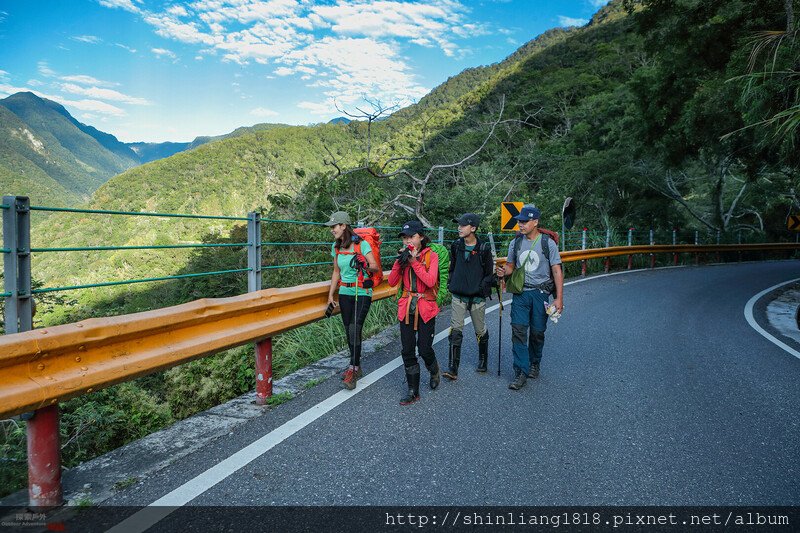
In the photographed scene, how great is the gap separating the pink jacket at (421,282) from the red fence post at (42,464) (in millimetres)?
2700

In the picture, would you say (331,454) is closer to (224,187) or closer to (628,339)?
(628,339)

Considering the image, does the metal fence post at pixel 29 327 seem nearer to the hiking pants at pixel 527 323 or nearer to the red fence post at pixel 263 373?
the red fence post at pixel 263 373

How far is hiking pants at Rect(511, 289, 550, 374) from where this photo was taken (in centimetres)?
513

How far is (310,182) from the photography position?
55.0 feet

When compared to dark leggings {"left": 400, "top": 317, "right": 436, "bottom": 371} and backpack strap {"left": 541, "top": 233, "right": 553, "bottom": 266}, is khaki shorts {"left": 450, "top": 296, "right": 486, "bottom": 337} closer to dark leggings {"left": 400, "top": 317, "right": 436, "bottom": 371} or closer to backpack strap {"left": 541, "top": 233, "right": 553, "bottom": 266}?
dark leggings {"left": 400, "top": 317, "right": 436, "bottom": 371}

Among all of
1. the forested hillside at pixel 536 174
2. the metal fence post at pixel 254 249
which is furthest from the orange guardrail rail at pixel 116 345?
the forested hillside at pixel 536 174

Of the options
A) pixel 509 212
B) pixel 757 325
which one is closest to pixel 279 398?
pixel 757 325

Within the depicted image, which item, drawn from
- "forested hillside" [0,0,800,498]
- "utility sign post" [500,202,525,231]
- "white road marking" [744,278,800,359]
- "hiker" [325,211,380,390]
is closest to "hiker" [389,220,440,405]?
"hiker" [325,211,380,390]

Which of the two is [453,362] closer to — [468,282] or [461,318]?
[461,318]

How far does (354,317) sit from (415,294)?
654mm

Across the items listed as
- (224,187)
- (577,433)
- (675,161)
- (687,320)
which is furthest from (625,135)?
(224,187)

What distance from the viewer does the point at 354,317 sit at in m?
5.02

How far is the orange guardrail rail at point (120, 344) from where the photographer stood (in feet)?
8.30

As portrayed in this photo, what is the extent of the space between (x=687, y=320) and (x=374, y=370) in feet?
20.1
